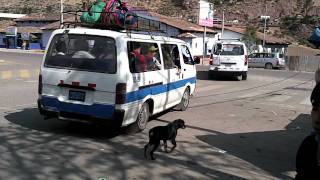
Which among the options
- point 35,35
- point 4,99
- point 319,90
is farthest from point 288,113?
point 35,35

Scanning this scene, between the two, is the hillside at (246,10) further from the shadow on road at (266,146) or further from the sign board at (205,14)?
the shadow on road at (266,146)

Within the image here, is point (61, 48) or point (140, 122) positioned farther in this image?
point (140, 122)

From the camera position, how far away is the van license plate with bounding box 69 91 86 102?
8773mm

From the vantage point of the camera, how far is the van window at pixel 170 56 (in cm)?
1075

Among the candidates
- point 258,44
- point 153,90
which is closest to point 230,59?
point 153,90

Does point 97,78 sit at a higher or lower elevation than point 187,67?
lower

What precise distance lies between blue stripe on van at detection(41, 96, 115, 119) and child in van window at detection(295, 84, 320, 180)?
4.53 m

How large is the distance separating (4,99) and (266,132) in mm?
7245

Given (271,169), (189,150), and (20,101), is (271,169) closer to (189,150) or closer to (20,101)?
(189,150)

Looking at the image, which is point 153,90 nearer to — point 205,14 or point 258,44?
point 205,14

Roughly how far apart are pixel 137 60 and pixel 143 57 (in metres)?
0.34

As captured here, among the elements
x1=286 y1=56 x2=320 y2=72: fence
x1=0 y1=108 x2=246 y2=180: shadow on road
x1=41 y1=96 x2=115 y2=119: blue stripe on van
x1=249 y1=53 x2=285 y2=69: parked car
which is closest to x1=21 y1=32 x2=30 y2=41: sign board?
x1=249 y1=53 x2=285 y2=69: parked car

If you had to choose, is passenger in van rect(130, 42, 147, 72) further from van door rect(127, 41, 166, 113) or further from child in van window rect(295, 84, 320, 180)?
child in van window rect(295, 84, 320, 180)

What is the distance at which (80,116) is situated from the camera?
28.8 ft
